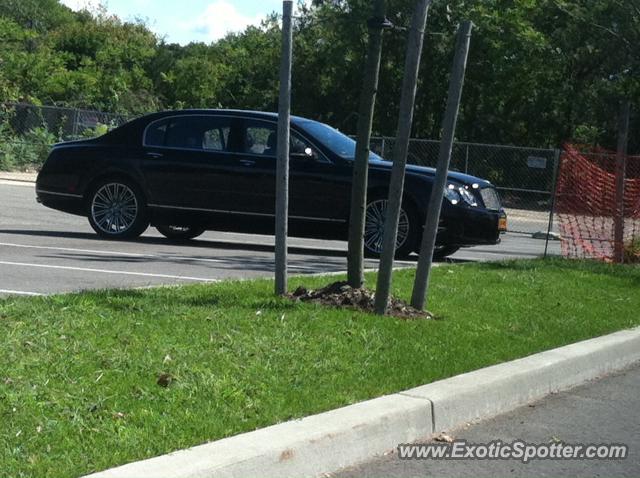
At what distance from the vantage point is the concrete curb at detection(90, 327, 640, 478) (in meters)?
4.79

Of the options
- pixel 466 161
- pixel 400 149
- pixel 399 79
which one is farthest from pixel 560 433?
pixel 399 79

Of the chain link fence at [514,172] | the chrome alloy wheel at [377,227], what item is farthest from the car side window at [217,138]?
the chain link fence at [514,172]

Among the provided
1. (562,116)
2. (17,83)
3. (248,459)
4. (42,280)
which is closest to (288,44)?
(42,280)

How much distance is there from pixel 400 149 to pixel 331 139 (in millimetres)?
5978

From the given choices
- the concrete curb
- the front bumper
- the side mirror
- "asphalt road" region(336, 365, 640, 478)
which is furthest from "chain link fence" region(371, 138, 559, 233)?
the concrete curb

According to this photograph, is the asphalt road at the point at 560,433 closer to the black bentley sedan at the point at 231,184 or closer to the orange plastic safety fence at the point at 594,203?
the black bentley sedan at the point at 231,184

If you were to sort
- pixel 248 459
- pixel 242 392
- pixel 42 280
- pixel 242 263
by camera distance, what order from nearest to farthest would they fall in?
pixel 248 459 < pixel 242 392 < pixel 42 280 < pixel 242 263

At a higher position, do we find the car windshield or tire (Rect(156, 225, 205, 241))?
the car windshield

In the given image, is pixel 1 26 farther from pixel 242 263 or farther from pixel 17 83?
pixel 242 263

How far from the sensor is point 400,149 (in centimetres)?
848

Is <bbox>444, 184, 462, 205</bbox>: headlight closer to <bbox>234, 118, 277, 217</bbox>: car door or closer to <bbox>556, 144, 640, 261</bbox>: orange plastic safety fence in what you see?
<bbox>234, 118, 277, 217</bbox>: car door

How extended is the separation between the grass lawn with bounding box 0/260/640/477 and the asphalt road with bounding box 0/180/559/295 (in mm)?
1445

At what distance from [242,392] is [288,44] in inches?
148

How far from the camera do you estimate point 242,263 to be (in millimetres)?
12766
